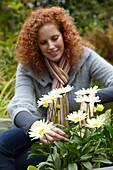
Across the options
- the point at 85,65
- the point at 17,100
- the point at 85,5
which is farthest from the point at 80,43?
the point at 85,5

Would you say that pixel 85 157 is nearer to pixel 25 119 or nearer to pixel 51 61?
pixel 25 119

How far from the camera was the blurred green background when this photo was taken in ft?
16.2

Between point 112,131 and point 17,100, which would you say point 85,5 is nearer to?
point 17,100

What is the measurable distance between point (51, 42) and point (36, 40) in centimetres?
13

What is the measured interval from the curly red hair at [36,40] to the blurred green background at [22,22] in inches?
40.9

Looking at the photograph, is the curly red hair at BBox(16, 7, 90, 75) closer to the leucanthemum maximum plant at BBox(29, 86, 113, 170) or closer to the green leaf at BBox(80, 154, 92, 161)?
the leucanthemum maximum plant at BBox(29, 86, 113, 170)

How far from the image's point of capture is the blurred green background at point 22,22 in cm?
494

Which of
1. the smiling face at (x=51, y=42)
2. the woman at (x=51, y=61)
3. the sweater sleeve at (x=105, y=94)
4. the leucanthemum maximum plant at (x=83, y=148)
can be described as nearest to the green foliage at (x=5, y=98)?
the woman at (x=51, y=61)

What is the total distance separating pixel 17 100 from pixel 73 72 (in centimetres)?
45

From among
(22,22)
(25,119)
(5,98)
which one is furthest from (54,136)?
(22,22)

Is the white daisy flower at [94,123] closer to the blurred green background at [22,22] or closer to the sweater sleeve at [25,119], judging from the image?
the sweater sleeve at [25,119]

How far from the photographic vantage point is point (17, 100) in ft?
9.33

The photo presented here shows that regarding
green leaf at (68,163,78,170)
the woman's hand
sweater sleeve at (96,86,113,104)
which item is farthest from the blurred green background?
green leaf at (68,163,78,170)

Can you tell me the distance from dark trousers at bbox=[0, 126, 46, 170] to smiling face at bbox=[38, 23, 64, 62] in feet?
1.73
